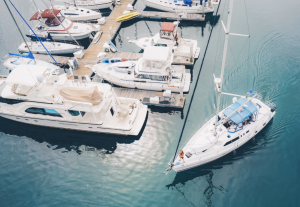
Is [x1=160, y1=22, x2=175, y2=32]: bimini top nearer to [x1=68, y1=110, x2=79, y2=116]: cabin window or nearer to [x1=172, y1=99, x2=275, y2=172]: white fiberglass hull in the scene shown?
[x1=172, y1=99, x2=275, y2=172]: white fiberglass hull

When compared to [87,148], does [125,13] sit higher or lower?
higher

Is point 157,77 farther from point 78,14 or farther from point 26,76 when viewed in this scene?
point 78,14

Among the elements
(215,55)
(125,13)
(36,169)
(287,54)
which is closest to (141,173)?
(36,169)

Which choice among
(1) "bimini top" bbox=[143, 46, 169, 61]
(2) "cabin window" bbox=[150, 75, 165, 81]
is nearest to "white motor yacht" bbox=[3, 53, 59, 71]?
(1) "bimini top" bbox=[143, 46, 169, 61]

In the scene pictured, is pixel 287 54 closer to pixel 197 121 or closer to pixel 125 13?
pixel 197 121

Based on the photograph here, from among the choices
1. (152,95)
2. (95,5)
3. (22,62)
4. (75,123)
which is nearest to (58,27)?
(22,62)

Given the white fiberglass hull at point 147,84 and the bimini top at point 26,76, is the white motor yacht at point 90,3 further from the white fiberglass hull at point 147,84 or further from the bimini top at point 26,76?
the bimini top at point 26,76
